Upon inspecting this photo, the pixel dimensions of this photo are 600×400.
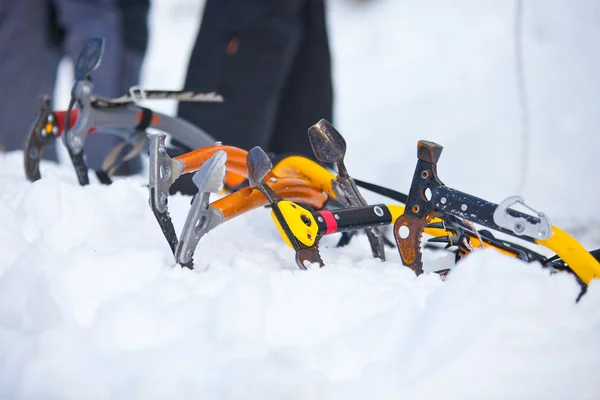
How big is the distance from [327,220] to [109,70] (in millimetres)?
2433

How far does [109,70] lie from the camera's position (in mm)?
3211

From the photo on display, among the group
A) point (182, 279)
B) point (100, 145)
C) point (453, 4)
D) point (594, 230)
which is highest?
point (453, 4)

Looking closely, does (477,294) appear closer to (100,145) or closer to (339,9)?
(100,145)

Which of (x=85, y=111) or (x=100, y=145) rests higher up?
(x=85, y=111)

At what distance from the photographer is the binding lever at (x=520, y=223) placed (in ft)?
2.83

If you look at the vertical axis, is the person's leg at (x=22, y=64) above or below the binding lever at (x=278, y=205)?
below

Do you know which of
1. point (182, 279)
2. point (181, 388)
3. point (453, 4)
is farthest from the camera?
point (453, 4)

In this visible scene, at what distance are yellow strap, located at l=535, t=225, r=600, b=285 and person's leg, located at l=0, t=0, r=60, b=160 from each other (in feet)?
8.32

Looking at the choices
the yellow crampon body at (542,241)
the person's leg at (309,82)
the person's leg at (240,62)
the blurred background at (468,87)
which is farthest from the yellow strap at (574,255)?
the blurred background at (468,87)

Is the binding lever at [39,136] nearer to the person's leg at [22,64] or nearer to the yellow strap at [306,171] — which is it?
the yellow strap at [306,171]

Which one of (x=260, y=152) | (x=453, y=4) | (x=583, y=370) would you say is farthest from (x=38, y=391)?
(x=453, y=4)

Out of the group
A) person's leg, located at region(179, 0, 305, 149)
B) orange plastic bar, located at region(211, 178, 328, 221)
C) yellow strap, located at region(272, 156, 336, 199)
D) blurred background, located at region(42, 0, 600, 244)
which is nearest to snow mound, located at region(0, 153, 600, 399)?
orange plastic bar, located at region(211, 178, 328, 221)

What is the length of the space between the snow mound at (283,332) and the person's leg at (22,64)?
2.39 meters

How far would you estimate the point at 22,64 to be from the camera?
3195 mm
